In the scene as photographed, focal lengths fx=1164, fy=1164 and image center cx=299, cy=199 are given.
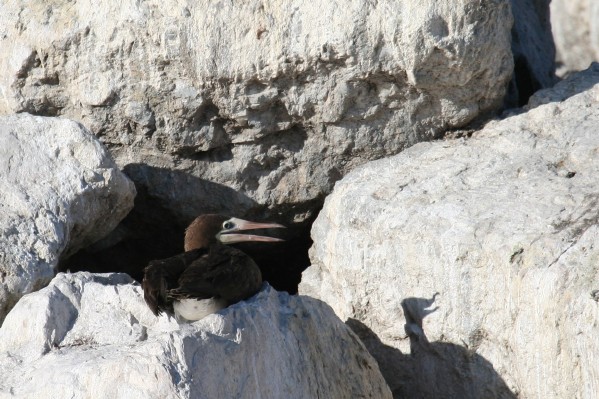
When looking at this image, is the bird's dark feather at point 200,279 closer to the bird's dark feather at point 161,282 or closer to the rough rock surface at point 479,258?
the bird's dark feather at point 161,282

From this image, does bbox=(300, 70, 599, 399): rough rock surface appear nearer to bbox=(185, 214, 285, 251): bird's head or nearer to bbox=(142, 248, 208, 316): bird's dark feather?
bbox=(185, 214, 285, 251): bird's head

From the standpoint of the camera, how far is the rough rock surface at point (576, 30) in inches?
542

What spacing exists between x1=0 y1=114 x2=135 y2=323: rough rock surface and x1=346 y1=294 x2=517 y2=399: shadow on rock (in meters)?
1.52

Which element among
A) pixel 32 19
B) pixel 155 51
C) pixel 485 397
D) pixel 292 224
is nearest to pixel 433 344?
pixel 485 397

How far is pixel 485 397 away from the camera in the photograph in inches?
234

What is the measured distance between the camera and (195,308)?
5.18 m

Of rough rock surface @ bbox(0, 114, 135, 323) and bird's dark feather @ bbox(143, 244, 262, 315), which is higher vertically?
rough rock surface @ bbox(0, 114, 135, 323)

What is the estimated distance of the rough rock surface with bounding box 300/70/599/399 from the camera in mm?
5426

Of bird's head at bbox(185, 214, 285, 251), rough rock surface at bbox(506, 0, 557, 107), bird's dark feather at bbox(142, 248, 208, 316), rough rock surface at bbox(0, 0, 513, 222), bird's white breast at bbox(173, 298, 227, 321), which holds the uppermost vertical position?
rough rock surface at bbox(506, 0, 557, 107)

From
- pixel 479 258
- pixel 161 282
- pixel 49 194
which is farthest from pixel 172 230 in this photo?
pixel 479 258

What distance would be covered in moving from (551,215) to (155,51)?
241cm

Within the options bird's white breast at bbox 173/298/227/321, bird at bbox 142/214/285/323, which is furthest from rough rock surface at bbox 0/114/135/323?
bird's white breast at bbox 173/298/227/321

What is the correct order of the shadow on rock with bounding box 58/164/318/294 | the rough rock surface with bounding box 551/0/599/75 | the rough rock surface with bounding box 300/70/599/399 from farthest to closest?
the rough rock surface with bounding box 551/0/599/75 < the shadow on rock with bounding box 58/164/318/294 < the rough rock surface with bounding box 300/70/599/399

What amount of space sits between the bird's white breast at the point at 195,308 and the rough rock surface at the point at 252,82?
1.71 metres
